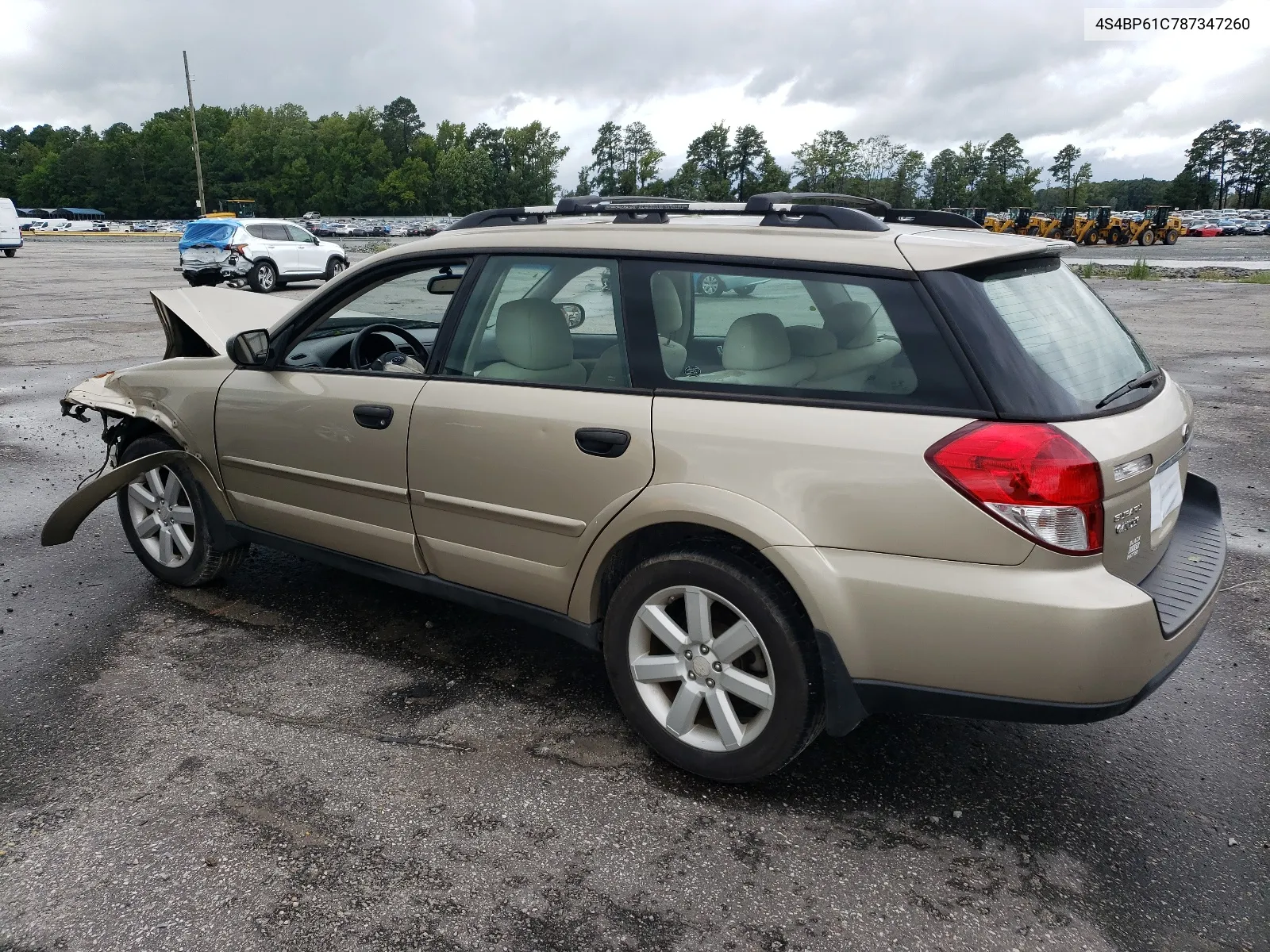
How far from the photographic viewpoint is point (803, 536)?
2.62 meters

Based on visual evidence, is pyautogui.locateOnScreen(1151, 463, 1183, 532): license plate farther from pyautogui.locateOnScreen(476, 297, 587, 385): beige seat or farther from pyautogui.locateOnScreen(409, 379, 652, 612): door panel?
pyautogui.locateOnScreen(476, 297, 587, 385): beige seat

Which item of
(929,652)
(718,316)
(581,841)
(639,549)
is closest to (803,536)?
(929,652)

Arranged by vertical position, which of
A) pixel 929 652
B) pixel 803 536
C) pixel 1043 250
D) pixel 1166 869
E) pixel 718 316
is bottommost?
pixel 1166 869

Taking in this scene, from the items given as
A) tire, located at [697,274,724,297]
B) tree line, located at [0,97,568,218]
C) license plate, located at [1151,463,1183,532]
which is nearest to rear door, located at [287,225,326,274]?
tire, located at [697,274,724,297]

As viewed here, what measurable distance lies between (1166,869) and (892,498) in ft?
4.08

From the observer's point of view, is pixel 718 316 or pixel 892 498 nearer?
pixel 892 498

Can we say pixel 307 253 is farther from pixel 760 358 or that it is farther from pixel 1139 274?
pixel 760 358

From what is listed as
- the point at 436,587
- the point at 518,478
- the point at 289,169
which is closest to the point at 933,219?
the point at 518,478

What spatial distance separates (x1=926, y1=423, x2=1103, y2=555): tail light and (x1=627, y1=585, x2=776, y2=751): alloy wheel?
735 millimetres

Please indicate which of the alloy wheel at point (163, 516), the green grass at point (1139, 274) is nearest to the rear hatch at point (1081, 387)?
the alloy wheel at point (163, 516)

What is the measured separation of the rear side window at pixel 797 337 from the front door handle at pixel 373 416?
1052mm

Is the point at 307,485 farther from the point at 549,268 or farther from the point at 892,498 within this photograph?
the point at 892,498

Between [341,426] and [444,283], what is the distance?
0.67 meters

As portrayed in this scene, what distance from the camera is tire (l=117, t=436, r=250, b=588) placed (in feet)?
14.4
